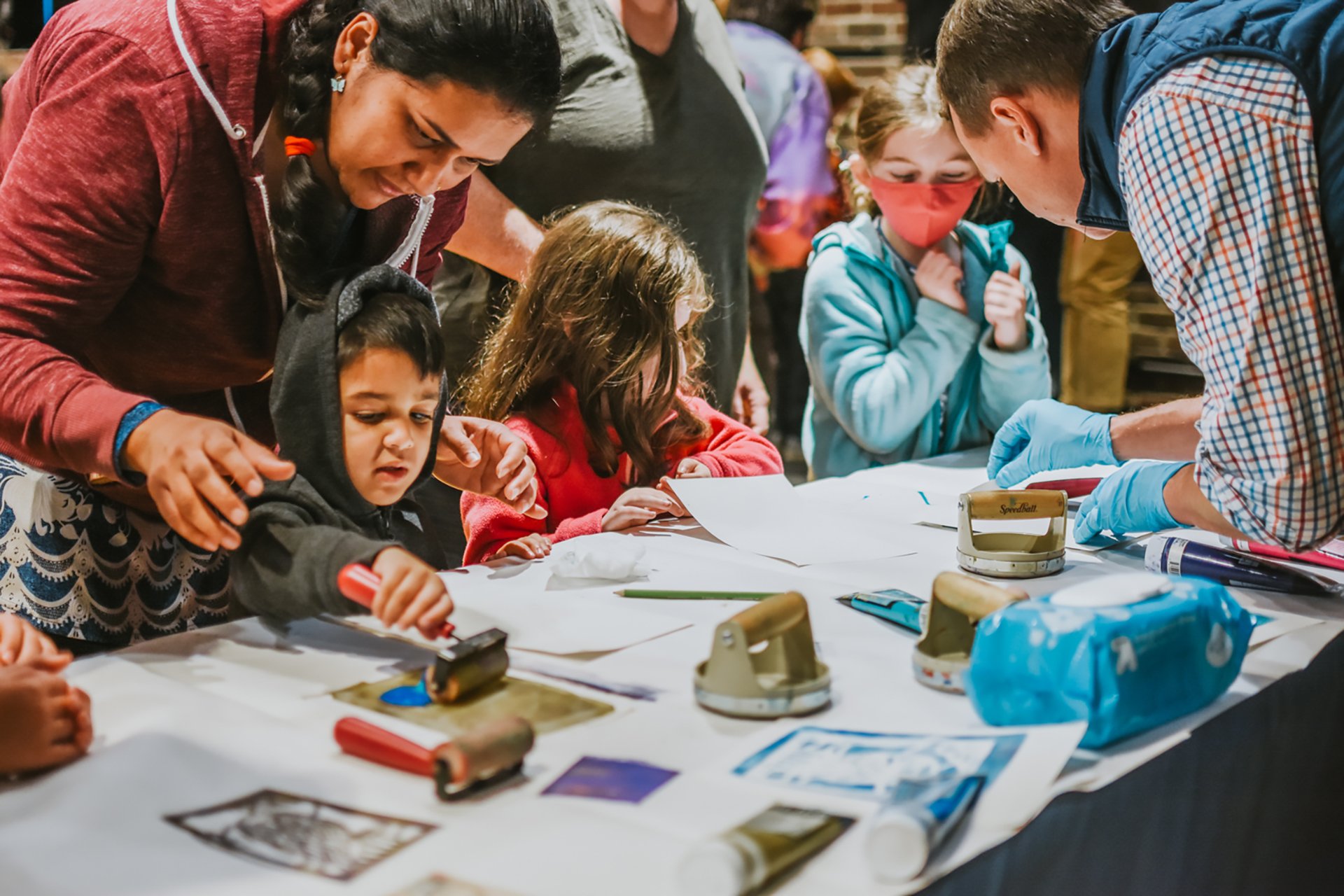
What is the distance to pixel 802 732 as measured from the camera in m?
0.83

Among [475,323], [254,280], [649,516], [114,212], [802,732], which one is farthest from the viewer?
[475,323]

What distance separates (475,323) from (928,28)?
2.61m

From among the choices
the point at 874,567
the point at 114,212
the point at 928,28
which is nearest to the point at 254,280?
the point at 114,212

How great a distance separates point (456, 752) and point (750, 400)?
59.5 inches

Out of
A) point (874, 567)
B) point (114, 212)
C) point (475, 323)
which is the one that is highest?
point (114, 212)

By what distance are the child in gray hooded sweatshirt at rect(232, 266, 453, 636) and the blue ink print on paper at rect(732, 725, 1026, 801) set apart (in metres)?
0.31

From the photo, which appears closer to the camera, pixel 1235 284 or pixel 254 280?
pixel 1235 284

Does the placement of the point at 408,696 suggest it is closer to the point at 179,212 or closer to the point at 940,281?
the point at 179,212

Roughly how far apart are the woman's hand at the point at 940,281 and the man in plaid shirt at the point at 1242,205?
915 millimetres

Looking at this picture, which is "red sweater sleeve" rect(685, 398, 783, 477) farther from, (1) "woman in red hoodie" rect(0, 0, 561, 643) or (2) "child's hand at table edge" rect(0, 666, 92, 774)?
(2) "child's hand at table edge" rect(0, 666, 92, 774)

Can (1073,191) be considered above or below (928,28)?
below

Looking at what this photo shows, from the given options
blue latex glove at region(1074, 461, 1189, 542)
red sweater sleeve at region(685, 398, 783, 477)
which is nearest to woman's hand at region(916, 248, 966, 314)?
red sweater sleeve at region(685, 398, 783, 477)

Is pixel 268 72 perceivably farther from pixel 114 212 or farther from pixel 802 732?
pixel 802 732

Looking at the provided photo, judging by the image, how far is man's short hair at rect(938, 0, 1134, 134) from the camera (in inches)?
46.4
